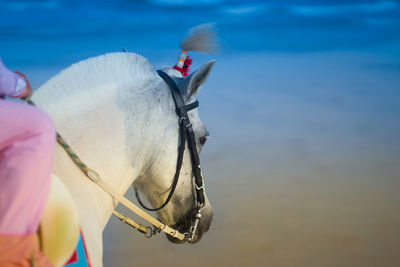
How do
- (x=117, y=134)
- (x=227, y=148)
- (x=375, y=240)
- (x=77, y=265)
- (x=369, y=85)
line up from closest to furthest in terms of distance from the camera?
(x=77, y=265), (x=117, y=134), (x=375, y=240), (x=227, y=148), (x=369, y=85)

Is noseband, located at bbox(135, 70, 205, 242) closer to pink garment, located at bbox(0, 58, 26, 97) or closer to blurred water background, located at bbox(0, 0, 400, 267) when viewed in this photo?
blurred water background, located at bbox(0, 0, 400, 267)

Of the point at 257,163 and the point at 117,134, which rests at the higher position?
the point at 117,134

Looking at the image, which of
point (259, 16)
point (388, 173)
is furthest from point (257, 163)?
point (259, 16)

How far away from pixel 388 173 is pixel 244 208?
4.39ft

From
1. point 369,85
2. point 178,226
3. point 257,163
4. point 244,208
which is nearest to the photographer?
point 178,226

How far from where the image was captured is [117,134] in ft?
3.98

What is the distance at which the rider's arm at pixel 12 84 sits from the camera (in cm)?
99

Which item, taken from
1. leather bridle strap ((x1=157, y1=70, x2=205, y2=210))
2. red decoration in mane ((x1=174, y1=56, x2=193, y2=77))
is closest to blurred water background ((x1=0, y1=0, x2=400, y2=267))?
red decoration in mane ((x1=174, y1=56, x2=193, y2=77))

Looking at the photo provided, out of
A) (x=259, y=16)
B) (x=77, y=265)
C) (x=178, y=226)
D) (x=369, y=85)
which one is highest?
(x=77, y=265)

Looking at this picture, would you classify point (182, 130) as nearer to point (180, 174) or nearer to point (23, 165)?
point (180, 174)

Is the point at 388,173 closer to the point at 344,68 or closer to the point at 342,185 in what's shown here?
the point at 342,185

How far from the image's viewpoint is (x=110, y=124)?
120cm

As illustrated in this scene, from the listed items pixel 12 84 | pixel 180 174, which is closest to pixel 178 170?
pixel 180 174

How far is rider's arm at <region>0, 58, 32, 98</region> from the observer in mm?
987
